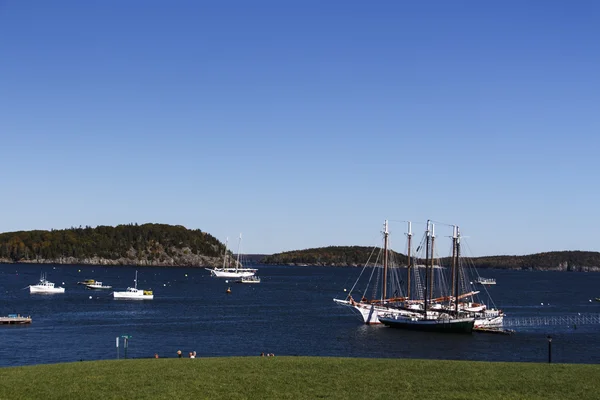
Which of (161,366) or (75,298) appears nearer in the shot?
(161,366)

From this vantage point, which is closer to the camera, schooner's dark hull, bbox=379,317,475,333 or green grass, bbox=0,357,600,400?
green grass, bbox=0,357,600,400

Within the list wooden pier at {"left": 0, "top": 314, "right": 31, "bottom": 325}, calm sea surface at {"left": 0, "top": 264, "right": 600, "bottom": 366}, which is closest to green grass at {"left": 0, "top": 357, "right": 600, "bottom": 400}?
calm sea surface at {"left": 0, "top": 264, "right": 600, "bottom": 366}

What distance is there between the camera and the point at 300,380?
26.5 metres

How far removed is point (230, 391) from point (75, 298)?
10735 centimetres

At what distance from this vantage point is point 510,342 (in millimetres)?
68188

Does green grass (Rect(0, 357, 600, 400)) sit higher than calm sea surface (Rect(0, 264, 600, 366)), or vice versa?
green grass (Rect(0, 357, 600, 400))

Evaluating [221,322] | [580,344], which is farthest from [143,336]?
[580,344]

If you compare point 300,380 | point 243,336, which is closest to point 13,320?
point 243,336

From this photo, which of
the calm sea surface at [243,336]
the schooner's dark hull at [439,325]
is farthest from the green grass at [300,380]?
the schooner's dark hull at [439,325]

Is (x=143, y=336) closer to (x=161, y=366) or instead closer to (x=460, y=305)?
(x=161, y=366)

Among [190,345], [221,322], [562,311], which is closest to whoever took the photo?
[190,345]

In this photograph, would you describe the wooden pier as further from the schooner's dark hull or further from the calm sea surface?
the schooner's dark hull

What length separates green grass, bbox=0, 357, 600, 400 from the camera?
24.1 m

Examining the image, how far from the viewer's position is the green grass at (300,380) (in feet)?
79.0
